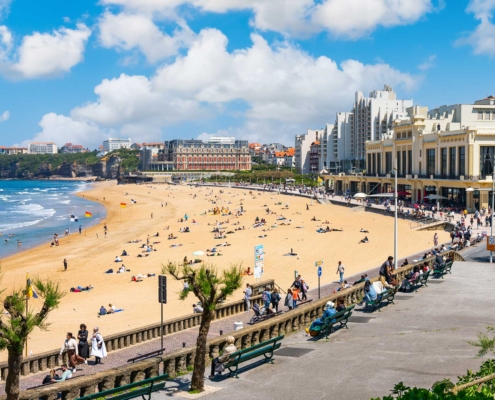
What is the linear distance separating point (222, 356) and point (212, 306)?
1.39 meters

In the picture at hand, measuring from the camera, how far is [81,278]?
1371 inches

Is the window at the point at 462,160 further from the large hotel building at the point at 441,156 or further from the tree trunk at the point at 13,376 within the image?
the tree trunk at the point at 13,376

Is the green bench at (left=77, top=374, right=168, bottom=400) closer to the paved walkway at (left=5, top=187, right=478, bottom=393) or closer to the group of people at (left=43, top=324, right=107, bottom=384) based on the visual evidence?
the paved walkway at (left=5, top=187, right=478, bottom=393)

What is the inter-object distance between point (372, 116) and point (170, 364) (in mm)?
119727

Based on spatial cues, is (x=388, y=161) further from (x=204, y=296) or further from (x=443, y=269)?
(x=204, y=296)

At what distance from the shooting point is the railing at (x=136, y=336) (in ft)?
49.9

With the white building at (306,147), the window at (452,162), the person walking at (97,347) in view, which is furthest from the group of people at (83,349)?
the white building at (306,147)

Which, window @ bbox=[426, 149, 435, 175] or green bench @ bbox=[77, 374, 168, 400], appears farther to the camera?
window @ bbox=[426, 149, 435, 175]

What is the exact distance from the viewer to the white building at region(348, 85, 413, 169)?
4865 inches

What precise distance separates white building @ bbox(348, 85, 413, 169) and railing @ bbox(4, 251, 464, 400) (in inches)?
4302

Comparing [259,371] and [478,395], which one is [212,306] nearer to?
[259,371]

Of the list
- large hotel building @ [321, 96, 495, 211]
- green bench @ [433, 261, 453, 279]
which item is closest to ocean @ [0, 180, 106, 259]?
large hotel building @ [321, 96, 495, 211]

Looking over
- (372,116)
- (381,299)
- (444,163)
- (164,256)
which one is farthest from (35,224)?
(372,116)

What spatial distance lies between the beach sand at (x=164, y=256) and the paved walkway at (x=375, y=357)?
33.8 feet
